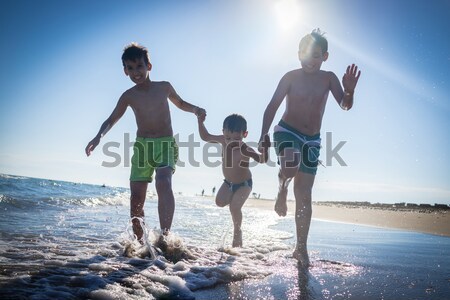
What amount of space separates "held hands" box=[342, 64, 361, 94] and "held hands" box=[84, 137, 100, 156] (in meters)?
2.84

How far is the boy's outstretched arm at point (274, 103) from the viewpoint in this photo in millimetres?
3984

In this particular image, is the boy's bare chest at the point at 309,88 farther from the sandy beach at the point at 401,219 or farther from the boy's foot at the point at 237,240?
the sandy beach at the point at 401,219

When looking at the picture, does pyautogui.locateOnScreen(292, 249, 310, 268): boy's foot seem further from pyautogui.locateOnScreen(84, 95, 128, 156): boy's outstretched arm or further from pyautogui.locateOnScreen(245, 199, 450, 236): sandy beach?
pyautogui.locateOnScreen(245, 199, 450, 236): sandy beach

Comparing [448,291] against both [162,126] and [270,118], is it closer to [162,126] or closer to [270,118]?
[270,118]

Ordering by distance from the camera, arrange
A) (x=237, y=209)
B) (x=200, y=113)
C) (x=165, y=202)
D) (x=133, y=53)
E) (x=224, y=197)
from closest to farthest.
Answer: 1. (x=165, y=202)
2. (x=133, y=53)
3. (x=200, y=113)
4. (x=237, y=209)
5. (x=224, y=197)

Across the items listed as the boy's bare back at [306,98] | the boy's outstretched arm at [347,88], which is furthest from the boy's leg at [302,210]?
the boy's outstretched arm at [347,88]

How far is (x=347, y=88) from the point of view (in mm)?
3795

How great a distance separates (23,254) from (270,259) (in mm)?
2468

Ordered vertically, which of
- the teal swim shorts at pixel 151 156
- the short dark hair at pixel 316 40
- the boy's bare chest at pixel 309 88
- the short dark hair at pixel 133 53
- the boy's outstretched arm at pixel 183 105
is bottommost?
the teal swim shorts at pixel 151 156

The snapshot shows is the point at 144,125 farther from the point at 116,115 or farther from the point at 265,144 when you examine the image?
the point at 265,144

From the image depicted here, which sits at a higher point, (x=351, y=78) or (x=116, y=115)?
(x=351, y=78)

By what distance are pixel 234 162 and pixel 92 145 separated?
217 cm

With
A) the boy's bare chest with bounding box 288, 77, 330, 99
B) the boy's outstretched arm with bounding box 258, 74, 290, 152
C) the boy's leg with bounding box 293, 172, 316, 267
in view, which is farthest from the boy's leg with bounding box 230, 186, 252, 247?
the boy's bare chest with bounding box 288, 77, 330, 99

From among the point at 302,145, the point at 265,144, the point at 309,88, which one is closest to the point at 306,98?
the point at 309,88
